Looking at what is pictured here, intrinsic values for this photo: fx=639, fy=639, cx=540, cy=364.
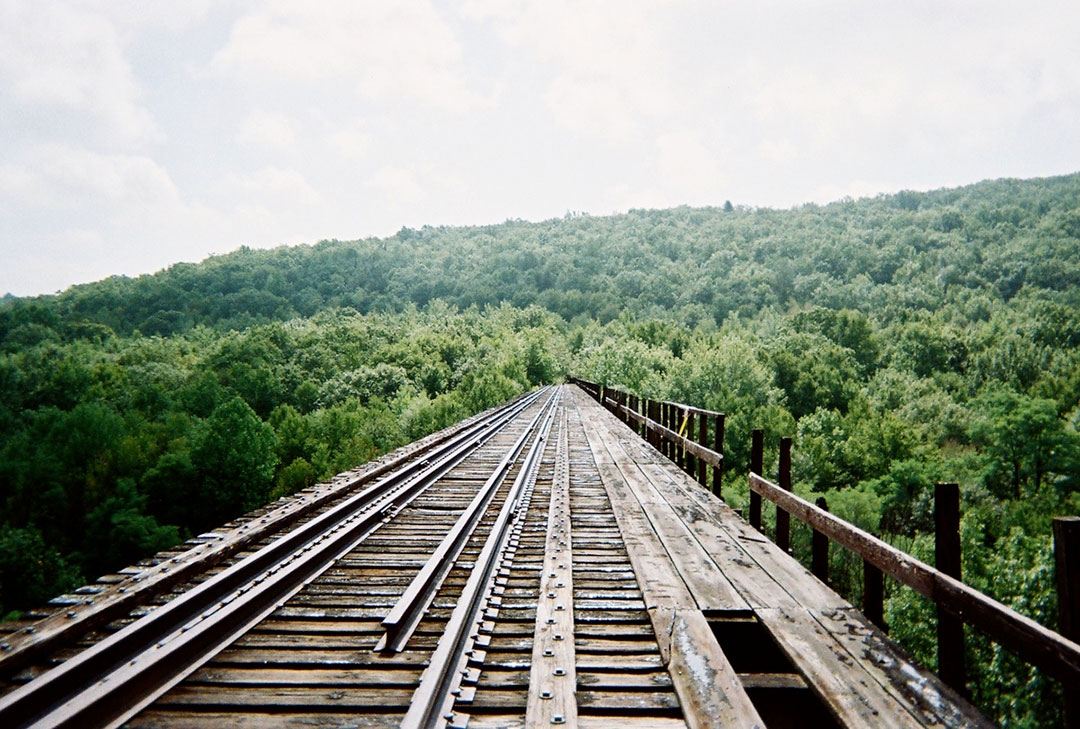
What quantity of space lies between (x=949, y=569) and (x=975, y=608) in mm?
571

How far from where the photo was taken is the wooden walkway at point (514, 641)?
311 centimetres

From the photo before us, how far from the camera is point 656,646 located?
3.86m

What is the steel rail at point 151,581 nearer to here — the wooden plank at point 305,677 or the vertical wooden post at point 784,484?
the wooden plank at point 305,677

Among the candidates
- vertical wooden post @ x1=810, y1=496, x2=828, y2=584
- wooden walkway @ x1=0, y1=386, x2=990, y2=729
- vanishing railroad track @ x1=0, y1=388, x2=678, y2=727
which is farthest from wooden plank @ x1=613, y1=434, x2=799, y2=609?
vanishing railroad track @ x1=0, y1=388, x2=678, y2=727

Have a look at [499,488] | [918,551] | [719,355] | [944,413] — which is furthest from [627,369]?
[499,488]

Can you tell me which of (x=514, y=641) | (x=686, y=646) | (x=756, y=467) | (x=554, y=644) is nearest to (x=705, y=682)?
(x=686, y=646)

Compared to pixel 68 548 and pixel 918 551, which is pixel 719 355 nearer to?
pixel 918 551

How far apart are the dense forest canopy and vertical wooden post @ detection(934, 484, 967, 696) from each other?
20637 millimetres

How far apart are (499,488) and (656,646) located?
18.5 ft

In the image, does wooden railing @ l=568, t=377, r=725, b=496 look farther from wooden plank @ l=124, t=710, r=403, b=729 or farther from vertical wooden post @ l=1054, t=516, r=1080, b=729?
wooden plank @ l=124, t=710, r=403, b=729

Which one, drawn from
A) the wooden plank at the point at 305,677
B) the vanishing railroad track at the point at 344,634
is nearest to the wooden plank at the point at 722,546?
the vanishing railroad track at the point at 344,634

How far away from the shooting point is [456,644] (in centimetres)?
376

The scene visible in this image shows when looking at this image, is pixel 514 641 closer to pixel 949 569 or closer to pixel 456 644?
pixel 456 644

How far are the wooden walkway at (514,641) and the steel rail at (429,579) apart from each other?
0.8 inches
